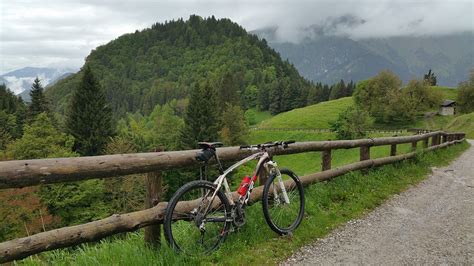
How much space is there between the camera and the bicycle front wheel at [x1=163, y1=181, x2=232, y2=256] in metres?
5.21

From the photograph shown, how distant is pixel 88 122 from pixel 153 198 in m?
52.3

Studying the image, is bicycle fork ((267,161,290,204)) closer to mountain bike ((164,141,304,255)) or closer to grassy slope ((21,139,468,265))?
mountain bike ((164,141,304,255))

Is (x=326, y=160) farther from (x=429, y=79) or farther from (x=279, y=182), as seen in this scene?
(x=429, y=79)

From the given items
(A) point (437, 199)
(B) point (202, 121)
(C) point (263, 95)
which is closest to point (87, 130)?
(B) point (202, 121)

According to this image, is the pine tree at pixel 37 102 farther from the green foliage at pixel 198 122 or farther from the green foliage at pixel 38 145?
the green foliage at pixel 198 122

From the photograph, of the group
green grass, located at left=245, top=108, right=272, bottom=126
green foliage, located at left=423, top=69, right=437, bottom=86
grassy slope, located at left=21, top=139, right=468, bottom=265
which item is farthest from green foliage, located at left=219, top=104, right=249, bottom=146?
grassy slope, located at left=21, top=139, right=468, bottom=265

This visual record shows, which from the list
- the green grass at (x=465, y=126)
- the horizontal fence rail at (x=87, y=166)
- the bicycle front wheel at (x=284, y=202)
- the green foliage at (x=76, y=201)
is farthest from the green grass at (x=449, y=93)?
the horizontal fence rail at (x=87, y=166)

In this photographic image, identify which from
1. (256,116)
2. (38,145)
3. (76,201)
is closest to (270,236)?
(76,201)

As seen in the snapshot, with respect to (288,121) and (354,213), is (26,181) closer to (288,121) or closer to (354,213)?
(354,213)

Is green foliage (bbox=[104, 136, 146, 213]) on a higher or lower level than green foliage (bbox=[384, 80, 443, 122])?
lower

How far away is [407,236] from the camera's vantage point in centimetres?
711

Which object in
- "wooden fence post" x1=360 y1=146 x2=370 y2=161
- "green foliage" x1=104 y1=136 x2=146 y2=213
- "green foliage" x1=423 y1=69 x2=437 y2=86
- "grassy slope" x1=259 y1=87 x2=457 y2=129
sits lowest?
"green foliage" x1=104 y1=136 x2=146 y2=213

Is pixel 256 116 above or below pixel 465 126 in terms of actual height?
below

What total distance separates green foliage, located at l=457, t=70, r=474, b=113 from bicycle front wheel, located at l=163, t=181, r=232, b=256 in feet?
334
